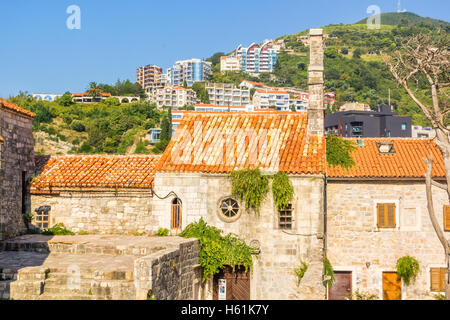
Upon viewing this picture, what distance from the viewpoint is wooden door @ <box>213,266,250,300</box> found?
61.8 ft

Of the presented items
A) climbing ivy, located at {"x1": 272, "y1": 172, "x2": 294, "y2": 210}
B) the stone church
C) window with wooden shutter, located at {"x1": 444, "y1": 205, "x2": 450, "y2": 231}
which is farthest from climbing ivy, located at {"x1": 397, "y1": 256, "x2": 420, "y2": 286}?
the stone church

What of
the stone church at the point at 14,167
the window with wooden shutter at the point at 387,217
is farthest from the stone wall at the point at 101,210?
the window with wooden shutter at the point at 387,217

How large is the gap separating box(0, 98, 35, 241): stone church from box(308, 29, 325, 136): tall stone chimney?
11.5 meters

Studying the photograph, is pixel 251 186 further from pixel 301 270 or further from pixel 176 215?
pixel 301 270

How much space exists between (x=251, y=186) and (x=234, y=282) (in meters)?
3.77

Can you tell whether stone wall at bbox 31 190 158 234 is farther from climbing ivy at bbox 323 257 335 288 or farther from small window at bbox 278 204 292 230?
climbing ivy at bbox 323 257 335 288

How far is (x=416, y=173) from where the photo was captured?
67.9 ft

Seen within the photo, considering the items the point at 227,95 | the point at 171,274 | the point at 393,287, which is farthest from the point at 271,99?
the point at 171,274

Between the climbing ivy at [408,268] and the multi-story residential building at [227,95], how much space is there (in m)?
149

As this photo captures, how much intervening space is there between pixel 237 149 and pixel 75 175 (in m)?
6.89

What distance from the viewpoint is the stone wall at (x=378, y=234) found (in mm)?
20734

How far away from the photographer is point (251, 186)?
1853cm

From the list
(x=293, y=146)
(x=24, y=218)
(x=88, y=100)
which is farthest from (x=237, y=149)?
(x=88, y=100)

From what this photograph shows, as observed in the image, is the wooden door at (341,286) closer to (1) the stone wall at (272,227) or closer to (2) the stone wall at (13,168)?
(1) the stone wall at (272,227)
